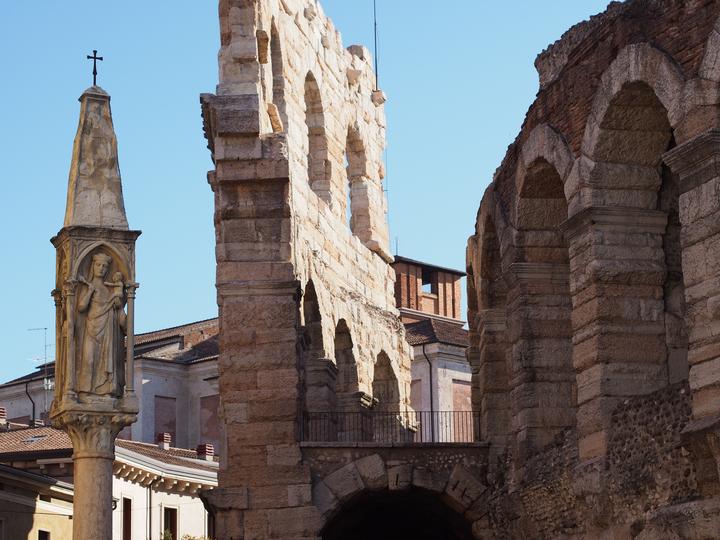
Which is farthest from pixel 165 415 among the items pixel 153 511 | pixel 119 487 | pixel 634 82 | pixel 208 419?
pixel 634 82

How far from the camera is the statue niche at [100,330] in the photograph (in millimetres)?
16188

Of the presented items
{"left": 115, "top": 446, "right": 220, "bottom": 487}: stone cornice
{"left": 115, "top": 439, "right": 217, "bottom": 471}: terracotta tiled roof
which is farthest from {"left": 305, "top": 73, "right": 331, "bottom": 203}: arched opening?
{"left": 115, "top": 439, "right": 217, "bottom": 471}: terracotta tiled roof

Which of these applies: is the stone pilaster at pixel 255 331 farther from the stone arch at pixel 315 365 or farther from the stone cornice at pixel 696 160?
the stone cornice at pixel 696 160

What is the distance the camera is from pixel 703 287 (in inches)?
631

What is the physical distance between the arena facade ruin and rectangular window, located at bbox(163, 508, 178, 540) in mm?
8197

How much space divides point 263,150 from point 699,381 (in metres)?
9.83

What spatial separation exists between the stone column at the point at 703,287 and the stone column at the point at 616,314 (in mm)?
2233

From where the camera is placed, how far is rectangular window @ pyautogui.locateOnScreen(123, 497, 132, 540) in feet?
122

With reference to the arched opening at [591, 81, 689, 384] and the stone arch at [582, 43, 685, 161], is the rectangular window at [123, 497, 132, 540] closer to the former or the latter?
the stone arch at [582, 43, 685, 161]

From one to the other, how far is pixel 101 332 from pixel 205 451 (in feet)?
88.2

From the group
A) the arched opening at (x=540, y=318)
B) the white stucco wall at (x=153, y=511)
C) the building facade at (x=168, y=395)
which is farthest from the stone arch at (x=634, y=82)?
the building facade at (x=168, y=395)

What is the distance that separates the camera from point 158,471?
38.8m

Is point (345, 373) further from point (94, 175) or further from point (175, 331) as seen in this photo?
point (175, 331)

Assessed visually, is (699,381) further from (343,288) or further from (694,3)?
(343,288)
